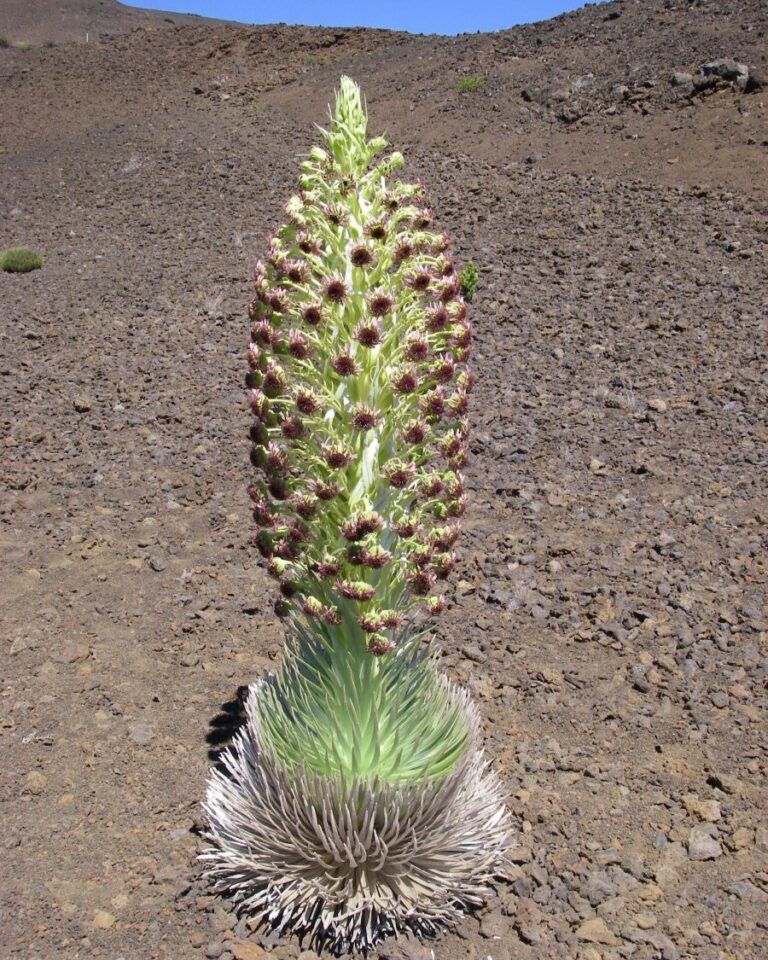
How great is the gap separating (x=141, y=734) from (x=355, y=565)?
1.99 metres

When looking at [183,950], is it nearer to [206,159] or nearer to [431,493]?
[431,493]

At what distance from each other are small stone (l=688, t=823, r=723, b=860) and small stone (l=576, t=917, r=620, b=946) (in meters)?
0.54

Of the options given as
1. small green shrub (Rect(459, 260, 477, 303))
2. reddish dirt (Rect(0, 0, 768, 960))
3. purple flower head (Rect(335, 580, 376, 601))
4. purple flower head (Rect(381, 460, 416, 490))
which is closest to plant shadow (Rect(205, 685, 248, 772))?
reddish dirt (Rect(0, 0, 768, 960))

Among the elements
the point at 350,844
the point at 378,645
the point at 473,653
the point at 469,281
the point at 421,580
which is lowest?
the point at 473,653

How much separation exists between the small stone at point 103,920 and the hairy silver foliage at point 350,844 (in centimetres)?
38

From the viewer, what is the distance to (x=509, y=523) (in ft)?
21.1

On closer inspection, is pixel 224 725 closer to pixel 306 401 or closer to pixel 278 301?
pixel 306 401

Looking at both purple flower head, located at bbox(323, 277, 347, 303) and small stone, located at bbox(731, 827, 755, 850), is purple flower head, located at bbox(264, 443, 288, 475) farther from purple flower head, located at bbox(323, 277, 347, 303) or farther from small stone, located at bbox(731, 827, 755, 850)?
small stone, located at bbox(731, 827, 755, 850)

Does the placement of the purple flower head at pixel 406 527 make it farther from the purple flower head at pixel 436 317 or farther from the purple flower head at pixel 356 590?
the purple flower head at pixel 436 317

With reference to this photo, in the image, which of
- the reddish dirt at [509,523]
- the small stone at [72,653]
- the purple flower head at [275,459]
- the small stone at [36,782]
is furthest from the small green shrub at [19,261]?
the purple flower head at [275,459]

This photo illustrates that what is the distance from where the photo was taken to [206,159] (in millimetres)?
16188

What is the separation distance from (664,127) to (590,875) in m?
13.1

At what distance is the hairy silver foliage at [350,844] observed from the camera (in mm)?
2988

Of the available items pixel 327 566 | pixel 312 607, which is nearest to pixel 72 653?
pixel 312 607
